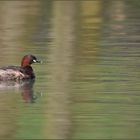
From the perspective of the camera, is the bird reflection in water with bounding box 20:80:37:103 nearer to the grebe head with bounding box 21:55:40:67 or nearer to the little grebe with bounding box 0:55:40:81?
the little grebe with bounding box 0:55:40:81

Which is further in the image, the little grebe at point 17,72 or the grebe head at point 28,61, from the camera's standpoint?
the grebe head at point 28,61

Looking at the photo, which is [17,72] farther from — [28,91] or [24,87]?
[28,91]

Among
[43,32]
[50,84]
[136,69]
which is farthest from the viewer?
[43,32]

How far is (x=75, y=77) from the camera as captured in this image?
64.5ft

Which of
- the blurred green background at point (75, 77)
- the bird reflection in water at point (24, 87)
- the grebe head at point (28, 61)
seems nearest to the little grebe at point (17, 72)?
the grebe head at point (28, 61)

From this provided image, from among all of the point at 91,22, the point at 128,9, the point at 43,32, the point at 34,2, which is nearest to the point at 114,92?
the point at 43,32

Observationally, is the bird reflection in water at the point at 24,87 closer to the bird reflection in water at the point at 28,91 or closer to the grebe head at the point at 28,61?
the bird reflection in water at the point at 28,91

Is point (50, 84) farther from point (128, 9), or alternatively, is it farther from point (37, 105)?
point (128, 9)

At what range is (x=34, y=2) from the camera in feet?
149

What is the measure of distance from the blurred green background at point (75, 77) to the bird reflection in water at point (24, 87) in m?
0.11

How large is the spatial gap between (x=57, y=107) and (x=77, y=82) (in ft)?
8.65

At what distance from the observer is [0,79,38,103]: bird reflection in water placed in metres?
17.6

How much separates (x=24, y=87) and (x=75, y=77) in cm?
112

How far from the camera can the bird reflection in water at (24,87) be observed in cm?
1756
